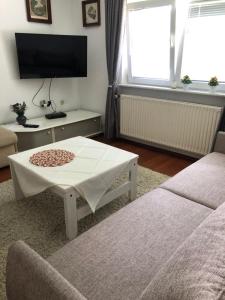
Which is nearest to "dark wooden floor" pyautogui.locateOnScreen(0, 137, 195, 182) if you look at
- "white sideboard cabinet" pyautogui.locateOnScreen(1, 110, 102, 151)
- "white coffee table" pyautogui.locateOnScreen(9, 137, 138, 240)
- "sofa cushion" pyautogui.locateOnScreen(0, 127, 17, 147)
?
"sofa cushion" pyautogui.locateOnScreen(0, 127, 17, 147)

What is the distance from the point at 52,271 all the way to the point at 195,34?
10.0 feet

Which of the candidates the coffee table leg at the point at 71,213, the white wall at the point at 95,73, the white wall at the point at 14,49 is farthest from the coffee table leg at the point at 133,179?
the white wall at the point at 14,49

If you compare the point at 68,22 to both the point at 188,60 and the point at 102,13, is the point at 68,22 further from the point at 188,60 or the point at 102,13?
the point at 188,60

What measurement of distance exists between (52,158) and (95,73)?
241 cm

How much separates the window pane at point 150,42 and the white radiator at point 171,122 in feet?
1.48

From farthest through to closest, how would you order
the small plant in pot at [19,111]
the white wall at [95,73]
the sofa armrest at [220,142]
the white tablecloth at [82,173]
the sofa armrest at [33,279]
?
the white wall at [95,73] < the small plant in pot at [19,111] < the sofa armrest at [220,142] < the white tablecloth at [82,173] < the sofa armrest at [33,279]

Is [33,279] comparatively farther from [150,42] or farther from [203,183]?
[150,42]

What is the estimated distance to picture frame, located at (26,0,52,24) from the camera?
3428mm

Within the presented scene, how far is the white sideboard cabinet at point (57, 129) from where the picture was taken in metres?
3.29

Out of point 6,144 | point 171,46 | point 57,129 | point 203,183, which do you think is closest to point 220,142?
point 203,183

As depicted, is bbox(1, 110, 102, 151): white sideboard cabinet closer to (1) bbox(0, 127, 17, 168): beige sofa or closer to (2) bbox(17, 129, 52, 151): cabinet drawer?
(2) bbox(17, 129, 52, 151): cabinet drawer

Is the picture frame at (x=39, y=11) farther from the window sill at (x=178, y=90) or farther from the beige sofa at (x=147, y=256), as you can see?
the beige sofa at (x=147, y=256)

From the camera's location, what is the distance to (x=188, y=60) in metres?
3.13

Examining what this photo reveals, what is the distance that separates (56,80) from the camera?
402cm
